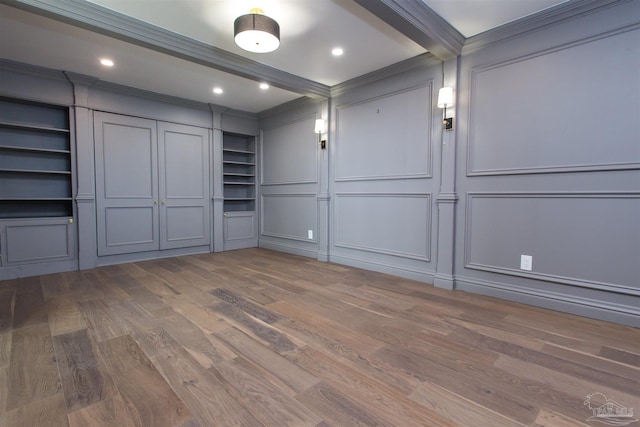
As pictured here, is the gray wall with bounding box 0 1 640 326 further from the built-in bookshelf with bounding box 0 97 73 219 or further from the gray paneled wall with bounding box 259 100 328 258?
the built-in bookshelf with bounding box 0 97 73 219

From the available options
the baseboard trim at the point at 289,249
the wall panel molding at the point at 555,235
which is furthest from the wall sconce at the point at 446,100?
the baseboard trim at the point at 289,249

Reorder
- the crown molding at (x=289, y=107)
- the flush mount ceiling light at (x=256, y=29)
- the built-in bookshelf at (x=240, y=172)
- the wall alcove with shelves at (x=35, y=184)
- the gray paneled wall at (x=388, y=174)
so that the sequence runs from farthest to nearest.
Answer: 1. the built-in bookshelf at (x=240, y=172)
2. the crown molding at (x=289, y=107)
3. the wall alcove with shelves at (x=35, y=184)
4. the gray paneled wall at (x=388, y=174)
5. the flush mount ceiling light at (x=256, y=29)

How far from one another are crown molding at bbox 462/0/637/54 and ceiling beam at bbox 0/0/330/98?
194cm

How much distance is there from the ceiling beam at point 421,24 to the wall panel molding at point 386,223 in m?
1.39

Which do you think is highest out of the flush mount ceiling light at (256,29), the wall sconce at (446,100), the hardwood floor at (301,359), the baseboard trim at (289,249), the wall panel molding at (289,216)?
the flush mount ceiling light at (256,29)

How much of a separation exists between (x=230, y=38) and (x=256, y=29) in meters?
A: 0.64

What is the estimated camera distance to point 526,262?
2.54 metres

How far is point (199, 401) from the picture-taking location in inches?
52.7

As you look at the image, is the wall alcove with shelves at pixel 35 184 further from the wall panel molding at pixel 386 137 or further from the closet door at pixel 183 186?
the wall panel molding at pixel 386 137

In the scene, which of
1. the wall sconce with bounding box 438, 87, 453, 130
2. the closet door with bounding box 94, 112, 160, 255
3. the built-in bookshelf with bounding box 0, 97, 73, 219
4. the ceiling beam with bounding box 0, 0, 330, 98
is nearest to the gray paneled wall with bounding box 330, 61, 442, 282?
the wall sconce with bounding box 438, 87, 453, 130

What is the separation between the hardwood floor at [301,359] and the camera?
50.2 inches

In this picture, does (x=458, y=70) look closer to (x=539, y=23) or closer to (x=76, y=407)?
(x=539, y=23)

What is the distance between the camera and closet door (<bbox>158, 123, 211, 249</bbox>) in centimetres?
449

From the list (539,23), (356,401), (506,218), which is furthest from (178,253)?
(539,23)
